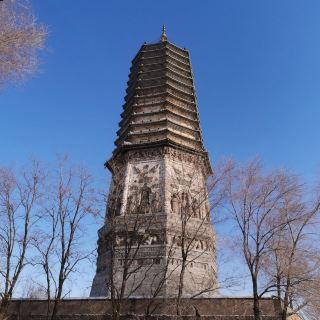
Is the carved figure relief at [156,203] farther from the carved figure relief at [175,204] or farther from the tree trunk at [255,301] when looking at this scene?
the tree trunk at [255,301]

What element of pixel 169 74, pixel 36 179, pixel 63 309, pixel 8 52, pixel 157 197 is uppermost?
pixel 169 74

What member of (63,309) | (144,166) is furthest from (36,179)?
(144,166)

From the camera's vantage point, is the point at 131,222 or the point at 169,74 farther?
the point at 169,74

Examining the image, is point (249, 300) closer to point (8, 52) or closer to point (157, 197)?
point (157, 197)

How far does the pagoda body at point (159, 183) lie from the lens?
720 inches

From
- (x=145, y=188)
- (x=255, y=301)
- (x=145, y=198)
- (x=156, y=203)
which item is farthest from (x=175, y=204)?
(x=255, y=301)

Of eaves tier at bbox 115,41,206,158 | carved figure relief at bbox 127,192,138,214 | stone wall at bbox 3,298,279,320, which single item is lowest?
stone wall at bbox 3,298,279,320

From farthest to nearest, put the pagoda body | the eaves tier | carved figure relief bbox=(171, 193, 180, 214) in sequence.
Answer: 1. the eaves tier
2. carved figure relief bbox=(171, 193, 180, 214)
3. the pagoda body

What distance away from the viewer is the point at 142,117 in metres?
25.4

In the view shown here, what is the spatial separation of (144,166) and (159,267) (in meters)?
6.49

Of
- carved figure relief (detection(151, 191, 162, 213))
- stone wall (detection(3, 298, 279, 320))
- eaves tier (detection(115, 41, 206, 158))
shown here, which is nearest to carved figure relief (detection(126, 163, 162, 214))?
carved figure relief (detection(151, 191, 162, 213))

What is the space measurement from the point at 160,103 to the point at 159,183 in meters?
6.53

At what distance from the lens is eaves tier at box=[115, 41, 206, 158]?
2416 cm

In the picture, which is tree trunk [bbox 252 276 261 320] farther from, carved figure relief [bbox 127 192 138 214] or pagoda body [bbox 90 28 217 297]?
carved figure relief [bbox 127 192 138 214]
